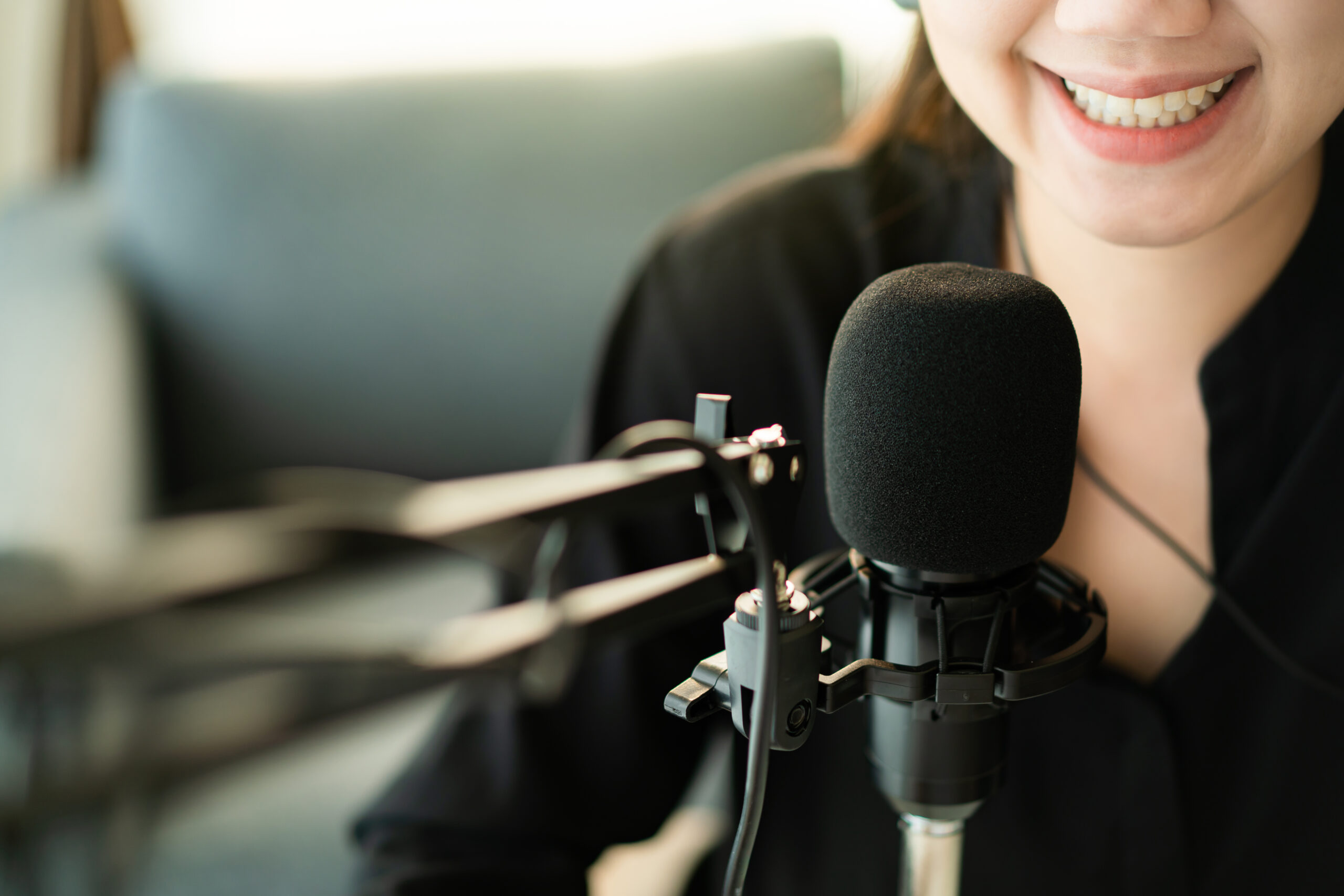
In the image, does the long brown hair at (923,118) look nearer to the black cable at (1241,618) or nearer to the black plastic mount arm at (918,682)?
the black cable at (1241,618)

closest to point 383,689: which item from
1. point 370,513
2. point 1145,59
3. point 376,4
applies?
point 370,513

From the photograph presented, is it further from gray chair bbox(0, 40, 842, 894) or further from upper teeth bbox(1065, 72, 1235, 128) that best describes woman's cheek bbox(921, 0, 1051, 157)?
gray chair bbox(0, 40, 842, 894)

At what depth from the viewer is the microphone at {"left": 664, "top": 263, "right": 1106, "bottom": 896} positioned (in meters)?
0.29

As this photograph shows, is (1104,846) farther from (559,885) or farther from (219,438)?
(219,438)

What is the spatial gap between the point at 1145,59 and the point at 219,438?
117 centimetres

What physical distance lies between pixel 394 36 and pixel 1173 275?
4.64 feet

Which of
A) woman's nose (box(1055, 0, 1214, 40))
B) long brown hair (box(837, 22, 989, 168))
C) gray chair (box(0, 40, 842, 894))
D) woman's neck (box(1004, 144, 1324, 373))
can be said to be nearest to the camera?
woman's nose (box(1055, 0, 1214, 40))

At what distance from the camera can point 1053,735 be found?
0.53 metres

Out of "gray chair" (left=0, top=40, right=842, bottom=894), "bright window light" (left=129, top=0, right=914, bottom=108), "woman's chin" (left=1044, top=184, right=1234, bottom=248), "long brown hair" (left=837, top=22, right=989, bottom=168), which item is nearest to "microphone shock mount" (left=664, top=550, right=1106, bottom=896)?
"woman's chin" (left=1044, top=184, right=1234, bottom=248)

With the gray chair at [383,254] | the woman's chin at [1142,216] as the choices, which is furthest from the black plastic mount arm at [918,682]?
the gray chair at [383,254]

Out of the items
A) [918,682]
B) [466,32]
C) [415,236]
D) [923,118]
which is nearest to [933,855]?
[918,682]

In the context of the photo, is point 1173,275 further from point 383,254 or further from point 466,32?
point 466,32

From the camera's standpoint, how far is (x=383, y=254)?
121cm

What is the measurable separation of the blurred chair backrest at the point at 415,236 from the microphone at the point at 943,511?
901 mm
